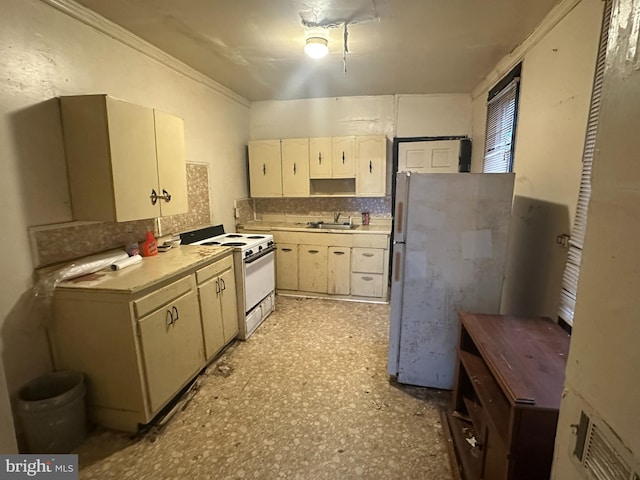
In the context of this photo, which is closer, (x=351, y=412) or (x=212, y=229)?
(x=351, y=412)

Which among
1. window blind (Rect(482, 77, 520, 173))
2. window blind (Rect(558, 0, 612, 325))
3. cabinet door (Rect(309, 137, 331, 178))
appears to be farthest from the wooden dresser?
cabinet door (Rect(309, 137, 331, 178))

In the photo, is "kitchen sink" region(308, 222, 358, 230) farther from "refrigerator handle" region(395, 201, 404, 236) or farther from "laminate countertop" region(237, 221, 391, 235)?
"refrigerator handle" region(395, 201, 404, 236)

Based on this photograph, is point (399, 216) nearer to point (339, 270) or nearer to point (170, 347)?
point (170, 347)

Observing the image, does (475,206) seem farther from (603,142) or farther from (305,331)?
(305,331)

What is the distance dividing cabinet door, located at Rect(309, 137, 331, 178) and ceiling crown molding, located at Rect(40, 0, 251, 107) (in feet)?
4.48

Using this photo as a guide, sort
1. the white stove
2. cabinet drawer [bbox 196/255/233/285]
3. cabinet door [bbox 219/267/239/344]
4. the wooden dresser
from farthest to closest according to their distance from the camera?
the white stove
cabinet door [bbox 219/267/239/344]
cabinet drawer [bbox 196/255/233/285]
the wooden dresser

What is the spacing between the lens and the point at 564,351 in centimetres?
142

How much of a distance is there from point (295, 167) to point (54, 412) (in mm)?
3333

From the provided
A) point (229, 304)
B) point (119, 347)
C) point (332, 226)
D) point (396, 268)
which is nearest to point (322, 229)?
point (332, 226)

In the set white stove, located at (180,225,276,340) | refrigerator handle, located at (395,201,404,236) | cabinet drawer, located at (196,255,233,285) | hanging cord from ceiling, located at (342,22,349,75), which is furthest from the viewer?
white stove, located at (180,225,276,340)

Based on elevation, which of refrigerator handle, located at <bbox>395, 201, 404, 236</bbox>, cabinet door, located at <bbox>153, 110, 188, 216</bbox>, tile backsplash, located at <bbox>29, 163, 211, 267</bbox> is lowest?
tile backsplash, located at <bbox>29, 163, 211, 267</bbox>

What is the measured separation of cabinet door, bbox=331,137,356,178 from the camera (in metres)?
4.01

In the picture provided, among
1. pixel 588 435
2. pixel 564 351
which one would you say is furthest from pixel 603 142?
pixel 564 351

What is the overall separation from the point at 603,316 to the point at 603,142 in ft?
1.18
